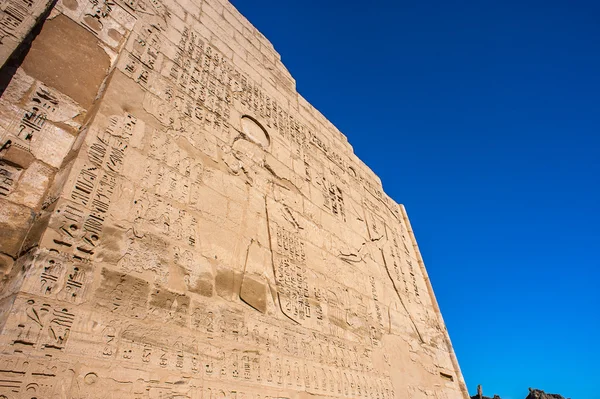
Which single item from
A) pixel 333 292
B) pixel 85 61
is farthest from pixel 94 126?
pixel 333 292

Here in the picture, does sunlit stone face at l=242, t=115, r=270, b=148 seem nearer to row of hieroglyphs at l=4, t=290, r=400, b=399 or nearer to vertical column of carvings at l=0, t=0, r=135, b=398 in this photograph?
vertical column of carvings at l=0, t=0, r=135, b=398

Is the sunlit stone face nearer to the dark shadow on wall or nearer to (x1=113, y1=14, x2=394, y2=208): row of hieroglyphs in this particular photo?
(x1=113, y1=14, x2=394, y2=208): row of hieroglyphs

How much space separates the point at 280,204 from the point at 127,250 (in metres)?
1.61

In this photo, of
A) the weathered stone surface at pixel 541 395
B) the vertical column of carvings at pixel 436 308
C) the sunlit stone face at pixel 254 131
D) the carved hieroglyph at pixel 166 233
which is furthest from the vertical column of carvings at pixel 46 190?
the weathered stone surface at pixel 541 395

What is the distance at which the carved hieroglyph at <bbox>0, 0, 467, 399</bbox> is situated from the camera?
1606 millimetres

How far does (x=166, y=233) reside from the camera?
2.15 m

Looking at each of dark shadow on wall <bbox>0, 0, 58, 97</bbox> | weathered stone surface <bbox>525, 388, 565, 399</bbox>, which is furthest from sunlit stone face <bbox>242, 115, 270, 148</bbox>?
weathered stone surface <bbox>525, 388, 565, 399</bbox>

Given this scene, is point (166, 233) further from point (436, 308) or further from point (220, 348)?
point (436, 308)

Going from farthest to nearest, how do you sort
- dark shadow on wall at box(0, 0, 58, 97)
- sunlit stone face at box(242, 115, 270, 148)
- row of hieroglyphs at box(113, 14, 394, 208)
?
1. sunlit stone face at box(242, 115, 270, 148)
2. row of hieroglyphs at box(113, 14, 394, 208)
3. dark shadow on wall at box(0, 0, 58, 97)

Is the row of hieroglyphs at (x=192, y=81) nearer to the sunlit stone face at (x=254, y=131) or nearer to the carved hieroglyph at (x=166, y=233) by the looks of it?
the carved hieroglyph at (x=166, y=233)

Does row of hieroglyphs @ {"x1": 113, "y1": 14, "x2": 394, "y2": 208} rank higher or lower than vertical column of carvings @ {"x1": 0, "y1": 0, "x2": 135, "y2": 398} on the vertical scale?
higher

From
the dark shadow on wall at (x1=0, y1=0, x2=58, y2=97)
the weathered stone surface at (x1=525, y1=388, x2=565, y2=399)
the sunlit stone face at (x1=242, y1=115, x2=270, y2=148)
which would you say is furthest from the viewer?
the weathered stone surface at (x1=525, y1=388, x2=565, y2=399)

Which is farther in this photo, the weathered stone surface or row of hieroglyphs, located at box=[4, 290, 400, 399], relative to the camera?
the weathered stone surface

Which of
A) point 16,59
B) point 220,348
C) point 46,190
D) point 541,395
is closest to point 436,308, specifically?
point 220,348
